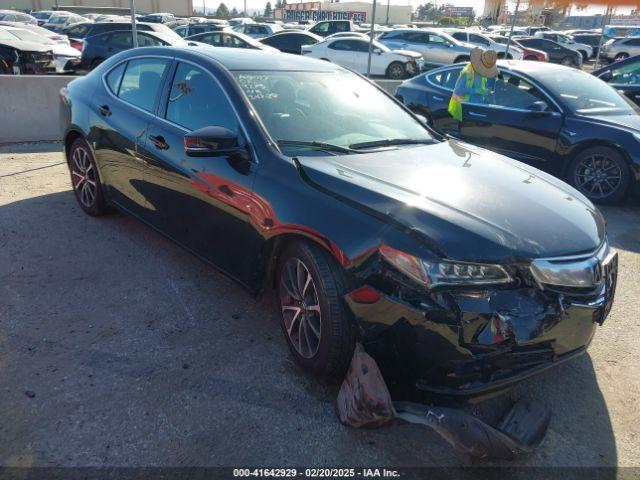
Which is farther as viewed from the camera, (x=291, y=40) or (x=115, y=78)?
(x=291, y=40)

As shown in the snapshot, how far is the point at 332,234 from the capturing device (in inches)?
98.2

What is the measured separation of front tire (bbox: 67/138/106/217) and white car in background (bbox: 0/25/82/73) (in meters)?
8.95

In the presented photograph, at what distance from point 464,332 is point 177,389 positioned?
149cm

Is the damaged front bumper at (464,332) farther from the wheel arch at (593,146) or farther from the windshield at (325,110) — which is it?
the wheel arch at (593,146)

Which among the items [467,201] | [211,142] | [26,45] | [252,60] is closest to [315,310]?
[467,201]

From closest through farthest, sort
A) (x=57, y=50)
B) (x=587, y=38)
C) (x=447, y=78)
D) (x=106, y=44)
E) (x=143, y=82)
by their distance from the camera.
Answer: (x=143, y=82) → (x=447, y=78) → (x=57, y=50) → (x=106, y=44) → (x=587, y=38)

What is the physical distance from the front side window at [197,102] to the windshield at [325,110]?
178 millimetres

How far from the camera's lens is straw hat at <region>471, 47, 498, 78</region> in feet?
21.3

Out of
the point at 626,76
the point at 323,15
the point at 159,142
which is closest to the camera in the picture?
the point at 159,142

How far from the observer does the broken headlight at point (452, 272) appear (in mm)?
2219

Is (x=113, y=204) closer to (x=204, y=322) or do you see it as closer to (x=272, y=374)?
(x=204, y=322)

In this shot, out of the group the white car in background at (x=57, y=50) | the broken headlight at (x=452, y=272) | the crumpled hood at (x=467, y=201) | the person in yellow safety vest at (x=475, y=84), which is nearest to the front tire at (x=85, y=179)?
the crumpled hood at (x=467, y=201)

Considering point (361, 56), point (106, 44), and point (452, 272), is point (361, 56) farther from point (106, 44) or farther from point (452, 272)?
point (452, 272)

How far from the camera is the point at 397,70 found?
59.0 feet
